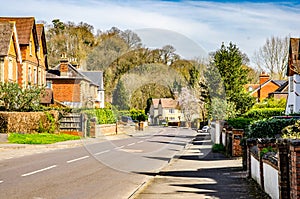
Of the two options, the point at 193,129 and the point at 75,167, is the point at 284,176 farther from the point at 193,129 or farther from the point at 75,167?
the point at 193,129

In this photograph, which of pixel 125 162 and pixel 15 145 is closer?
pixel 125 162

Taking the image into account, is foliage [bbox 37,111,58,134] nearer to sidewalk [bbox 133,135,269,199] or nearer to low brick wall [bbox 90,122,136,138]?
low brick wall [bbox 90,122,136,138]

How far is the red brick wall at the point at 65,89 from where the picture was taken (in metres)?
54.2

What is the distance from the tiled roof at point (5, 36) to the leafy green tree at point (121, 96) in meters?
23.3

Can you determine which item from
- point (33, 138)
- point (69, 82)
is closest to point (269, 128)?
point (33, 138)

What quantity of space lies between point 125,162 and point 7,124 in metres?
15.4

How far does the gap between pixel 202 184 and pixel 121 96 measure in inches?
317

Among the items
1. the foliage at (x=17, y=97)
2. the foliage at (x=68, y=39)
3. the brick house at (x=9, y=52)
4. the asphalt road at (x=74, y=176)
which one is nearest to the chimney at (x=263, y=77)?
the foliage at (x=68, y=39)

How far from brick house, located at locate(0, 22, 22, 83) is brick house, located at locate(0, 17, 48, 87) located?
1.42 ft

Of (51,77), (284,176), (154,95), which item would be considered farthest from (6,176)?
(51,77)

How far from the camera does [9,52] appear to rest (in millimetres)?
43531

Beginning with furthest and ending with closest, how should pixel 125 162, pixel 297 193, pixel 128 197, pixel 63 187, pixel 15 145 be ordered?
pixel 15 145
pixel 125 162
pixel 63 187
pixel 128 197
pixel 297 193

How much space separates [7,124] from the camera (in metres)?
34.2

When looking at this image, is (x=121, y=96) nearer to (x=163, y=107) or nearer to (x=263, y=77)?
(x=163, y=107)
